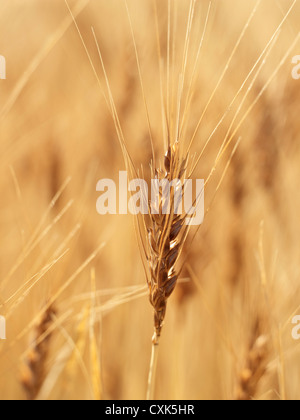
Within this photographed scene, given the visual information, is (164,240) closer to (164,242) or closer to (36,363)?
(164,242)

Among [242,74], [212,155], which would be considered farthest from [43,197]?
[242,74]

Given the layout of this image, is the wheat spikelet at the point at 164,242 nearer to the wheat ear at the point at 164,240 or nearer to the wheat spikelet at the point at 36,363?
the wheat ear at the point at 164,240

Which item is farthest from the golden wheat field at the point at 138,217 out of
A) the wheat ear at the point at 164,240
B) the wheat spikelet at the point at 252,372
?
the wheat ear at the point at 164,240

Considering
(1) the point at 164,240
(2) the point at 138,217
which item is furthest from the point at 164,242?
(2) the point at 138,217

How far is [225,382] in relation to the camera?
644mm

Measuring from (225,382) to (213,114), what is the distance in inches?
16.1

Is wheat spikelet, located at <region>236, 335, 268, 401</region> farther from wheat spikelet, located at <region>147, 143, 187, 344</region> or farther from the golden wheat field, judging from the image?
wheat spikelet, located at <region>147, 143, 187, 344</region>

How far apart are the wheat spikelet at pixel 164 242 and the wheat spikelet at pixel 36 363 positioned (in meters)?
0.18

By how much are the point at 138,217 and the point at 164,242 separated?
0.22m

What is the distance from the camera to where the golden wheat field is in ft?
2.14

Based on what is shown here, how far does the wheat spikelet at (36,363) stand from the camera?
1.65ft

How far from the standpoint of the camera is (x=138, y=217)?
0.60 m

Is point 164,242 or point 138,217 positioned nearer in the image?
point 164,242

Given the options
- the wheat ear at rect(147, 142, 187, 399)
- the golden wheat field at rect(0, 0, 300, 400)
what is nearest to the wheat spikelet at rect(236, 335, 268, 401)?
the golden wheat field at rect(0, 0, 300, 400)
